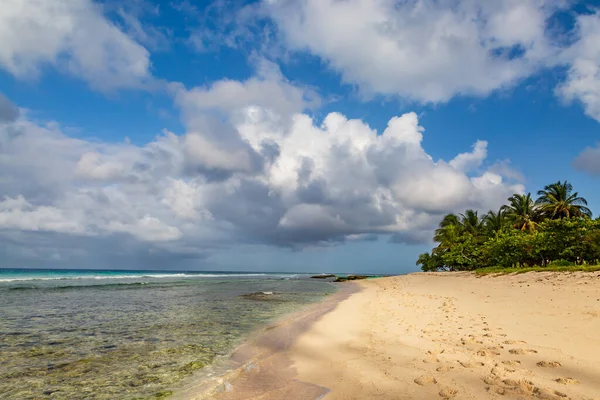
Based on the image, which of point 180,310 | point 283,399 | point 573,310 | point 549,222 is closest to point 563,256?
point 549,222

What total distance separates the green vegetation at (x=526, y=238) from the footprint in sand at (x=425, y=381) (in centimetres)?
2636

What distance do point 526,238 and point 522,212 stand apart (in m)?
18.7

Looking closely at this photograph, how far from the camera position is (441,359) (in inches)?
296

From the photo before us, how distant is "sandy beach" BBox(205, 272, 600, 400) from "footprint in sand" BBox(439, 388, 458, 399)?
16mm

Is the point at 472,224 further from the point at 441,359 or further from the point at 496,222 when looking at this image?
the point at 441,359

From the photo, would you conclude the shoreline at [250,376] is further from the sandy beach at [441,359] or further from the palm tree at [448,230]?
the palm tree at [448,230]

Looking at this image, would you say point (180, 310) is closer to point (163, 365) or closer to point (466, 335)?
point (163, 365)

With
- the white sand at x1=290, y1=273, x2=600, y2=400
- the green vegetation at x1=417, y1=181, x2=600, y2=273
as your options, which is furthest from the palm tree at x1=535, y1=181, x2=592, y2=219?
the white sand at x1=290, y1=273, x2=600, y2=400

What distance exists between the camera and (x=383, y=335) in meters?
10.7

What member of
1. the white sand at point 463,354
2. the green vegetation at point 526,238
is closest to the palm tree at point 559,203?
the green vegetation at point 526,238

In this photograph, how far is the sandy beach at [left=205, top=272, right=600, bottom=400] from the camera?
232 inches

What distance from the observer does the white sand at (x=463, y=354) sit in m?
5.84

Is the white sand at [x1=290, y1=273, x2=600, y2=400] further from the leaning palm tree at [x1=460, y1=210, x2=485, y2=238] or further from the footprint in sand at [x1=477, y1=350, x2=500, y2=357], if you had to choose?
the leaning palm tree at [x1=460, y1=210, x2=485, y2=238]

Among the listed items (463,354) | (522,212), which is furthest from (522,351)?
(522,212)
